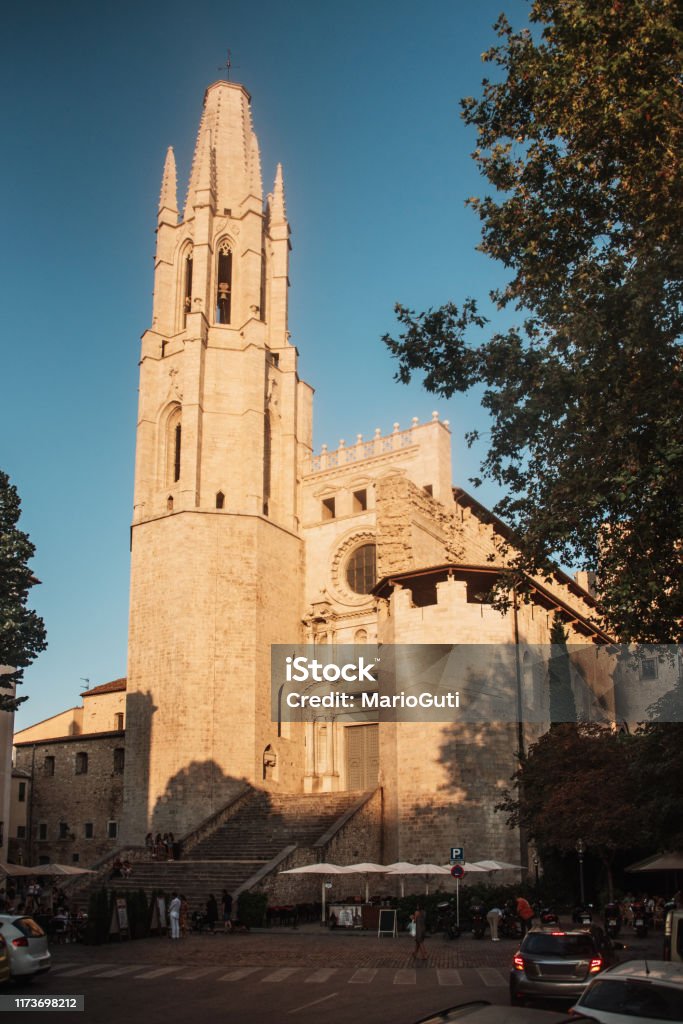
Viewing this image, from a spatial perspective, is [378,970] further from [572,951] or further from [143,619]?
[143,619]

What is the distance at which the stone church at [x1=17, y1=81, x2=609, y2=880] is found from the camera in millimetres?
33375

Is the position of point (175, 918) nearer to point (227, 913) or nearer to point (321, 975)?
point (227, 913)

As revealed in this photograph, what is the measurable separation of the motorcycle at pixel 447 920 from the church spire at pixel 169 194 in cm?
3527

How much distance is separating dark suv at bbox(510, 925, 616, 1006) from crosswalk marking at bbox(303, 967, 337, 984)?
14.8ft

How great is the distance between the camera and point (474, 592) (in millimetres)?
35562

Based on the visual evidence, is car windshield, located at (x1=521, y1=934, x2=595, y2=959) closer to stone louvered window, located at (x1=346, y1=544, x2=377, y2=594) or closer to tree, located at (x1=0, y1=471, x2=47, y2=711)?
tree, located at (x1=0, y1=471, x2=47, y2=711)

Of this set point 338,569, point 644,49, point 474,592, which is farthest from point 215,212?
point 644,49

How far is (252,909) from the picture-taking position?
88.6 ft

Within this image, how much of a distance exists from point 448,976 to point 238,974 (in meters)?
3.61

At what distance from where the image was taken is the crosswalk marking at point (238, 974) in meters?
16.2

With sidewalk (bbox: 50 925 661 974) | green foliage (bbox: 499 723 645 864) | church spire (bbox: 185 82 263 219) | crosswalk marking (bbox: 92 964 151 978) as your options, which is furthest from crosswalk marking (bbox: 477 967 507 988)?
church spire (bbox: 185 82 263 219)

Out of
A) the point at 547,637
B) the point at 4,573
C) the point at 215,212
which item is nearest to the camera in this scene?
the point at 4,573

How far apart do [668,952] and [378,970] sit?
6435 millimetres

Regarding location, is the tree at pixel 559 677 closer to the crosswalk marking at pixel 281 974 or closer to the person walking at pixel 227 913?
the person walking at pixel 227 913
